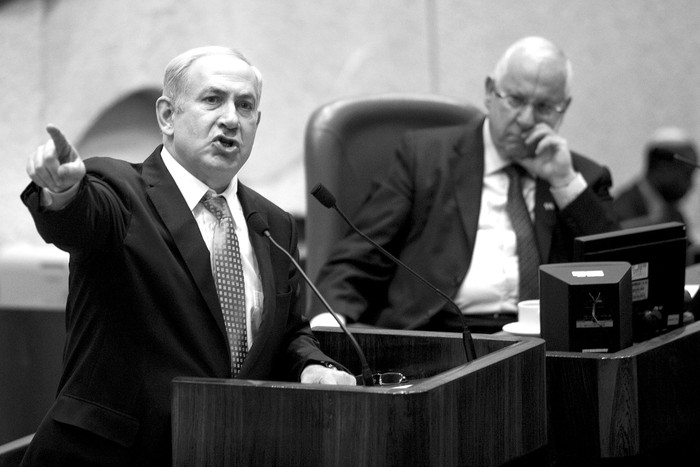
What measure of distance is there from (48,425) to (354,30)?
3492 mm

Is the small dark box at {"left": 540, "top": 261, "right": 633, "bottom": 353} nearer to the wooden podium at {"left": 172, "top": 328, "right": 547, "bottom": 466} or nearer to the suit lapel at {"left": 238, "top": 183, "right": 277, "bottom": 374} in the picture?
the wooden podium at {"left": 172, "top": 328, "right": 547, "bottom": 466}

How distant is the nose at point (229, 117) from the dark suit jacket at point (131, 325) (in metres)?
0.15

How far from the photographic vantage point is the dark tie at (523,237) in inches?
118

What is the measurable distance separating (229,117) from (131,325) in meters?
0.41

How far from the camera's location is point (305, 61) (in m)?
4.90

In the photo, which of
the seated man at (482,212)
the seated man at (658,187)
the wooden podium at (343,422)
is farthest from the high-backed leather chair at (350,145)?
the seated man at (658,187)

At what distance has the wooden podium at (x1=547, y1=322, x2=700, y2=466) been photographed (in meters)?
2.03

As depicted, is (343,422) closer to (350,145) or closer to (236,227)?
(236,227)

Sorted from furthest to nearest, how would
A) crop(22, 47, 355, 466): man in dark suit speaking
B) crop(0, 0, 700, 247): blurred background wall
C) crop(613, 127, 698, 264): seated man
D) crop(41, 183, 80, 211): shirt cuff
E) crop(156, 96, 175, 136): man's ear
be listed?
1. crop(613, 127, 698, 264): seated man
2. crop(0, 0, 700, 247): blurred background wall
3. crop(156, 96, 175, 136): man's ear
4. crop(22, 47, 355, 466): man in dark suit speaking
5. crop(41, 183, 80, 211): shirt cuff

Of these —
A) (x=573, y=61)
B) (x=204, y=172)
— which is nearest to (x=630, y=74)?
(x=573, y=61)

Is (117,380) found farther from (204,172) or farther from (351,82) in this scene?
(351,82)

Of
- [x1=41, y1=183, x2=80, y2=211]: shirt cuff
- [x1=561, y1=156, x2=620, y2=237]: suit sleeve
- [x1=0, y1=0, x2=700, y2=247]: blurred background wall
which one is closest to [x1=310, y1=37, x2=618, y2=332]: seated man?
[x1=561, y1=156, x2=620, y2=237]: suit sleeve

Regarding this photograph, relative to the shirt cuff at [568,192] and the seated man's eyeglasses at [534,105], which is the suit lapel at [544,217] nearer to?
the shirt cuff at [568,192]

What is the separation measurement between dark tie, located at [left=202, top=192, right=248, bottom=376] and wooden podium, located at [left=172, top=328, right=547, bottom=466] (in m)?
0.29
